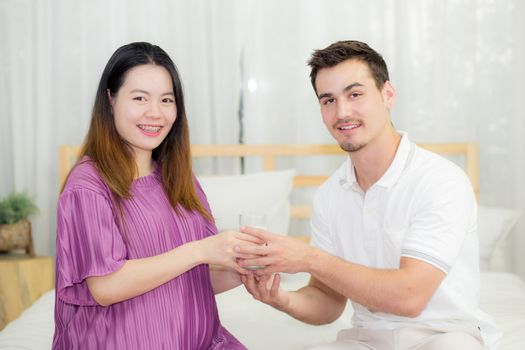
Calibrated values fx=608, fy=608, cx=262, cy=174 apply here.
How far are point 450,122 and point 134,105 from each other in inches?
83.7

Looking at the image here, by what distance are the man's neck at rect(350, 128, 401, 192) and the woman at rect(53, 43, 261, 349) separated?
0.40 meters

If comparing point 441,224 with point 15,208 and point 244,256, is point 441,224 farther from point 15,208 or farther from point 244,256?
point 15,208

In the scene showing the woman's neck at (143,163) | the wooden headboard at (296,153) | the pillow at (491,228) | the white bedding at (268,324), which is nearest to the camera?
the woman's neck at (143,163)

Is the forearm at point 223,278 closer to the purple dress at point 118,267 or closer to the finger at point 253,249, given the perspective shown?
the purple dress at point 118,267

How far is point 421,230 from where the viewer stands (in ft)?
4.98

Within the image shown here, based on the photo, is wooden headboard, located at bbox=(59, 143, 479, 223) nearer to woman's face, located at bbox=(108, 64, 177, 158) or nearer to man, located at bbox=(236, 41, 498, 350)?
man, located at bbox=(236, 41, 498, 350)

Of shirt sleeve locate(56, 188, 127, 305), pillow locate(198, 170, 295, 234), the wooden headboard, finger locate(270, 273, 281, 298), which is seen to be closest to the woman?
shirt sleeve locate(56, 188, 127, 305)

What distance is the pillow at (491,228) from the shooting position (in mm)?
2809

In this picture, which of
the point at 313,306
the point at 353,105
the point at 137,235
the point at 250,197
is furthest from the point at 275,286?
the point at 250,197

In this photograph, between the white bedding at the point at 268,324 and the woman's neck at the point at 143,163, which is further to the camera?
the white bedding at the point at 268,324

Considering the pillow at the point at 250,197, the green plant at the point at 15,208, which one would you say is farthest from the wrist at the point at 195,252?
the green plant at the point at 15,208

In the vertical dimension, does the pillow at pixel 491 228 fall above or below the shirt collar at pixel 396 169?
below

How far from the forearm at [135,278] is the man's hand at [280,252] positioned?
201 mm

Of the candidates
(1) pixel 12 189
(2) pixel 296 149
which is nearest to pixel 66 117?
(1) pixel 12 189
